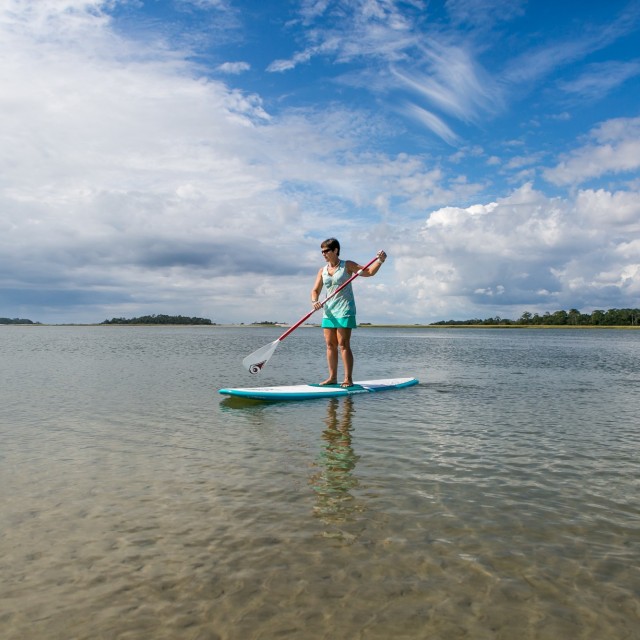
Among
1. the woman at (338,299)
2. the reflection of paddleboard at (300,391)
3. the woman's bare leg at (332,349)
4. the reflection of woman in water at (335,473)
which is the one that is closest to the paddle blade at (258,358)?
the reflection of paddleboard at (300,391)

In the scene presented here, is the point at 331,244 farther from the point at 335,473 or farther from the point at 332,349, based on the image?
the point at 335,473

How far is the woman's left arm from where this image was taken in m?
12.1

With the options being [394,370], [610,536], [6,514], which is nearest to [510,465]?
[610,536]

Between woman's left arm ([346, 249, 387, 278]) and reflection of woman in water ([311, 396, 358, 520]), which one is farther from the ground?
woman's left arm ([346, 249, 387, 278])

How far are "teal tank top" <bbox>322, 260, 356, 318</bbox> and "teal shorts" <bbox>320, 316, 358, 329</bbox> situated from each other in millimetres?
72

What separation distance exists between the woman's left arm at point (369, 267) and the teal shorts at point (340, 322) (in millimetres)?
1105

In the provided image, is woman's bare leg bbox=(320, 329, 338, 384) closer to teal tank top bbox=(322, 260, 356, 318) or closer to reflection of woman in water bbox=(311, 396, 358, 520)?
teal tank top bbox=(322, 260, 356, 318)

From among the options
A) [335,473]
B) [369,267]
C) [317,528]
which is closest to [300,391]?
[369,267]

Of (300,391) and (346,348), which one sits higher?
(346,348)

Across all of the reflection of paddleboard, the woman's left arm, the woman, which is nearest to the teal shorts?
the woman

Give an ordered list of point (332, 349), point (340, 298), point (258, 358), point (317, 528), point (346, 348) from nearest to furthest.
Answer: point (317, 528) → point (340, 298) → point (346, 348) → point (332, 349) → point (258, 358)

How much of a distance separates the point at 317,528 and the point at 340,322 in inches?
315

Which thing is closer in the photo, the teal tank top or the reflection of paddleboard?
the reflection of paddleboard

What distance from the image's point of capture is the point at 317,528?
4523 millimetres
